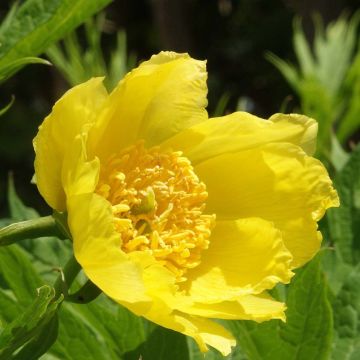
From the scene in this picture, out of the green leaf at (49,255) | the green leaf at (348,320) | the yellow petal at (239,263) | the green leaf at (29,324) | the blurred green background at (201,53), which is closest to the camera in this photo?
the green leaf at (29,324)

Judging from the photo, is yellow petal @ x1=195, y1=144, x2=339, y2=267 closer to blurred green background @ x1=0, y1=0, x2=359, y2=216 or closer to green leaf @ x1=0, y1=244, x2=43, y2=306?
green leaf @ x1=0, y1=244, x2=43, y2=306

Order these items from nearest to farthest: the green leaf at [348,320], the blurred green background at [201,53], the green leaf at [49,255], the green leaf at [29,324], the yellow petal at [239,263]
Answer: the green leaf at [29,324], the yellow petal at [239,263], the green leaf at [348,320], the green leaf at [49,255], the blurred green background at [201,53]

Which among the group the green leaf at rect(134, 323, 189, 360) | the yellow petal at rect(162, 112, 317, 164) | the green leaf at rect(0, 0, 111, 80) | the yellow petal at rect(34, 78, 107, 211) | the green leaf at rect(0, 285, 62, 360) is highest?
the green leaf at rect(0, 0, 111, 80)

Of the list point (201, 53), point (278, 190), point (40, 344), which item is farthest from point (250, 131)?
point (201, 53)

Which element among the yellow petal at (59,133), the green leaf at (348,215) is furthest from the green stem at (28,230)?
the green leaf at (348,215)

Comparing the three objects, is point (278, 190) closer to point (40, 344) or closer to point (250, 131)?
point (250, 131)

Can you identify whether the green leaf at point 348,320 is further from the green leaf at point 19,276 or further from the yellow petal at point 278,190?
the green leaf at point 19,276

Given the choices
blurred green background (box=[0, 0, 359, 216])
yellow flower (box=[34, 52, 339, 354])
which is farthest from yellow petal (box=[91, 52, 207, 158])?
blurred green background (box=[0, 0, 359, 216])
